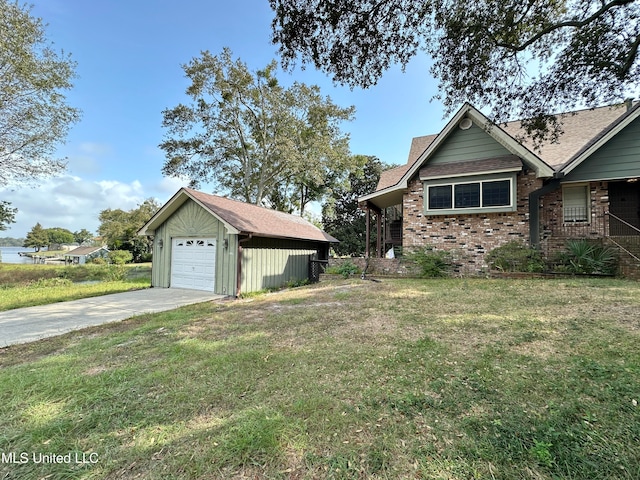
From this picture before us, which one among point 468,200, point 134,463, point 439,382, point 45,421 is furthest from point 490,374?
point 468,200

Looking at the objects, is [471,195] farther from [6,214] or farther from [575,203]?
[6,214]

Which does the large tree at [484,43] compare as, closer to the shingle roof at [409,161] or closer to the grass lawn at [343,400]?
the grass lawn at [343,400]

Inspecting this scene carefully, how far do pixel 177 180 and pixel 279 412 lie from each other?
25727 mm

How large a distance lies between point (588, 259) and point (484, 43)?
6956 mm

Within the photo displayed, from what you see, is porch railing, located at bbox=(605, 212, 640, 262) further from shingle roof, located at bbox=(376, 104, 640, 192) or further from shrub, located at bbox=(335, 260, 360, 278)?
shrub, located at bbox=(335, 260, 360, 278)

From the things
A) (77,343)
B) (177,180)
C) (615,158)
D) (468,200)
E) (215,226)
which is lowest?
(77,343)

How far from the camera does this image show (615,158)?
30.0 feet

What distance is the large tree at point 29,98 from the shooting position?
43.8ft

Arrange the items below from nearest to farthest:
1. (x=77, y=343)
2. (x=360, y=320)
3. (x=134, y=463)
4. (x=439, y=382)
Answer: (x=134, y=463)
(x=439, y=382)
(x=77, y=343)
(x=360, y=320)

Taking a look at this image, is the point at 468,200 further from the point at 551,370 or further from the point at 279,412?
the point at 279,412

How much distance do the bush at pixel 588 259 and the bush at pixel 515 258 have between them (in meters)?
0.61

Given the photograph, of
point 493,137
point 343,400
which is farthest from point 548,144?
point 343,400

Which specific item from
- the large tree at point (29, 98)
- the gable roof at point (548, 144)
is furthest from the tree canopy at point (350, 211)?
the large tree at point (29, 98)

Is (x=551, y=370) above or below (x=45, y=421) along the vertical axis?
above
